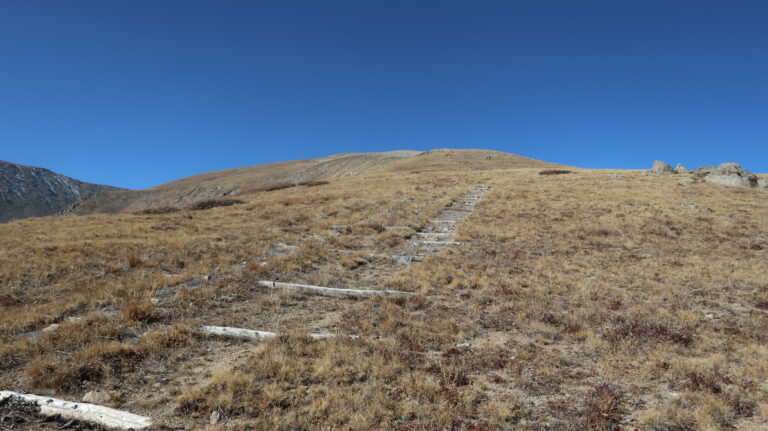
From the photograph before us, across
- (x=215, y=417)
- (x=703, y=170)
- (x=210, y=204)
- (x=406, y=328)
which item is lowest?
(x=215, y=417)

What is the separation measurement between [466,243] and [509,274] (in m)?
4.48

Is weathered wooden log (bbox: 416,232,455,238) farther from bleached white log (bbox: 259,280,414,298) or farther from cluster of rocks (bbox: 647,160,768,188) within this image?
Answer: cluster of rocks (bbox: 647,160,768,188)

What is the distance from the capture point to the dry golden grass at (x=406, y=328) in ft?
18.9

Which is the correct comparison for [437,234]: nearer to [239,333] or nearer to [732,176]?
[239,333]

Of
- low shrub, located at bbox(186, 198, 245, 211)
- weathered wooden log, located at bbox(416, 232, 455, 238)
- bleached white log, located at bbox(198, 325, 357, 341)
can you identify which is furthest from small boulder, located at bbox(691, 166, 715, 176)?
bleached white log, located at bbox(198, 325, 357, 341)

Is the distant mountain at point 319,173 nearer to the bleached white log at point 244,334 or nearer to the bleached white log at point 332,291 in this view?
the bleached white log at point 332,291

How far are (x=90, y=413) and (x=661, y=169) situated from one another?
67.2 metres

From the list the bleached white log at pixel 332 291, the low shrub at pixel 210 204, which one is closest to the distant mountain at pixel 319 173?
the low shrub at pixel 210 204

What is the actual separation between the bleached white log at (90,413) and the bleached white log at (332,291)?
6480mm

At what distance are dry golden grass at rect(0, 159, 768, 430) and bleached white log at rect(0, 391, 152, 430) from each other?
0.33 metres

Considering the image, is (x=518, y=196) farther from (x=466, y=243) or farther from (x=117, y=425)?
(x=117, y=425)

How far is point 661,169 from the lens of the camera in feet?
174

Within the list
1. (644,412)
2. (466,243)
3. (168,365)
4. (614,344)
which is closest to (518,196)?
(466,243)

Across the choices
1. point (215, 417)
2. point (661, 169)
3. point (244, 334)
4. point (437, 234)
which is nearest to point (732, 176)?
point (661, 169)
